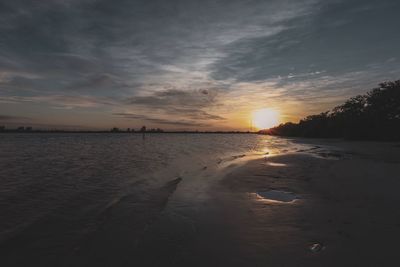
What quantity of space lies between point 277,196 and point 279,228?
4.46 meters

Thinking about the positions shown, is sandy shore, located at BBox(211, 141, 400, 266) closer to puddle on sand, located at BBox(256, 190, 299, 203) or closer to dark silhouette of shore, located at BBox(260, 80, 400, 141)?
puddle on sand, located at BBox(256, 190, 299, 203)

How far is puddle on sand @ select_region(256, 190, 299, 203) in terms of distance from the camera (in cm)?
1154

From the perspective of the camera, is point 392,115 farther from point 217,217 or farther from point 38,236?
point 38,236

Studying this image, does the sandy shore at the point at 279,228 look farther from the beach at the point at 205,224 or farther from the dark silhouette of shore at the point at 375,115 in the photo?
the dark silhouette of shore at the point at 375,115

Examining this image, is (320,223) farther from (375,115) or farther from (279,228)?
(375,115)

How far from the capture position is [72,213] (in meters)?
10.1

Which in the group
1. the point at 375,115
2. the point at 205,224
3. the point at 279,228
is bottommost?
the point at 205,224

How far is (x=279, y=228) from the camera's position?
313 inches

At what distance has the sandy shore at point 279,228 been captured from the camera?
19.8 feet

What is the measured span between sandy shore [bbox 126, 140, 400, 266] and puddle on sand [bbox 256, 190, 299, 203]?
1.04 ft

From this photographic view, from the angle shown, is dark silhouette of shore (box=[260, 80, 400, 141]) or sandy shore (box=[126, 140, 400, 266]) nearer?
sandy shore (box=[126, 140, 400, 266])

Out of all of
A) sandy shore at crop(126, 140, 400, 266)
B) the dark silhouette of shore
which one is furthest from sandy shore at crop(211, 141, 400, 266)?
the dark silhouette of shore

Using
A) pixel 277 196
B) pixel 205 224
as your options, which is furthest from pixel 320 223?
pixel 277 196

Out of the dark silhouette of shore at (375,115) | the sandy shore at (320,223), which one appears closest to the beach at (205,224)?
the sandy shore at (320,223)
